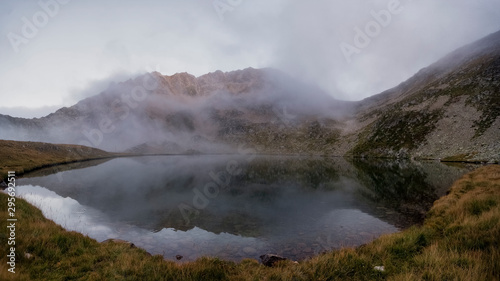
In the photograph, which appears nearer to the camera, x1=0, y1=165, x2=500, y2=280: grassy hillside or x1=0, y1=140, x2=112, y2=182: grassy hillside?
x1=0, y1=165, x2=500, y2=280: grassy hillside

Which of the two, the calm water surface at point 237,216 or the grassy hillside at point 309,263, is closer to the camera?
the grassy hillside at point 309,263

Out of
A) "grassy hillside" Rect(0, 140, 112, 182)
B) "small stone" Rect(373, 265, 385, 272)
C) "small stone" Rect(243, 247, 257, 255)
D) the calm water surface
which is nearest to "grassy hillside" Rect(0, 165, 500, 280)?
"small stone" Rect(373, 265, 385, 272)

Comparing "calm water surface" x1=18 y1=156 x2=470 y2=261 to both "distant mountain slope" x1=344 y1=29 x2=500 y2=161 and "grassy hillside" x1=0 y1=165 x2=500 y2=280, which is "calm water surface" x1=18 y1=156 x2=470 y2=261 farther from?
"distant mountain slope" x1=344 y1=29 x2=500 y2=161

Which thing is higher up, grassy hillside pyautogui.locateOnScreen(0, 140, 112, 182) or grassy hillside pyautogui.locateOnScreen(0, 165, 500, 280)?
grassy hillside pyautogui.locateOnScreen(0, 140, 112, 182)

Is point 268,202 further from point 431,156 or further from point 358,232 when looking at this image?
point 431,156

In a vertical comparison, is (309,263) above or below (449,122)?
above

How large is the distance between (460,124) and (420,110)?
3668 centimetres

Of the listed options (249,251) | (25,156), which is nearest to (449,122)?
(249,251)

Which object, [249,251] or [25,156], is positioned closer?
[249,251]

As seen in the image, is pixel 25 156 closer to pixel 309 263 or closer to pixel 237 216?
pixel 237 216

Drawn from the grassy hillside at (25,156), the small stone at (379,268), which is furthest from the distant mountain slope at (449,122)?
the grassy hillside at (25,156)

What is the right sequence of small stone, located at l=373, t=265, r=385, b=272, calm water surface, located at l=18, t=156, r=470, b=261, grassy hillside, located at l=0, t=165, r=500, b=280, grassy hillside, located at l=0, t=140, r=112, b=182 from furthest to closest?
grassy hillside, located at l=0, t=140, r=112, b=182 → calm water surface, located at l=18, t=156, r=470, b=261 → small stone, located at l=373, t=265, r=385, b=272 → grassy hillside, located at l=0, t=165, r=500, b=280

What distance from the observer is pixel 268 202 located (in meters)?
35.5

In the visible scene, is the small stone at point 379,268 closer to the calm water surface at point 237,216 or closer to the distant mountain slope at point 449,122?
the calm water surface at point 237,216
